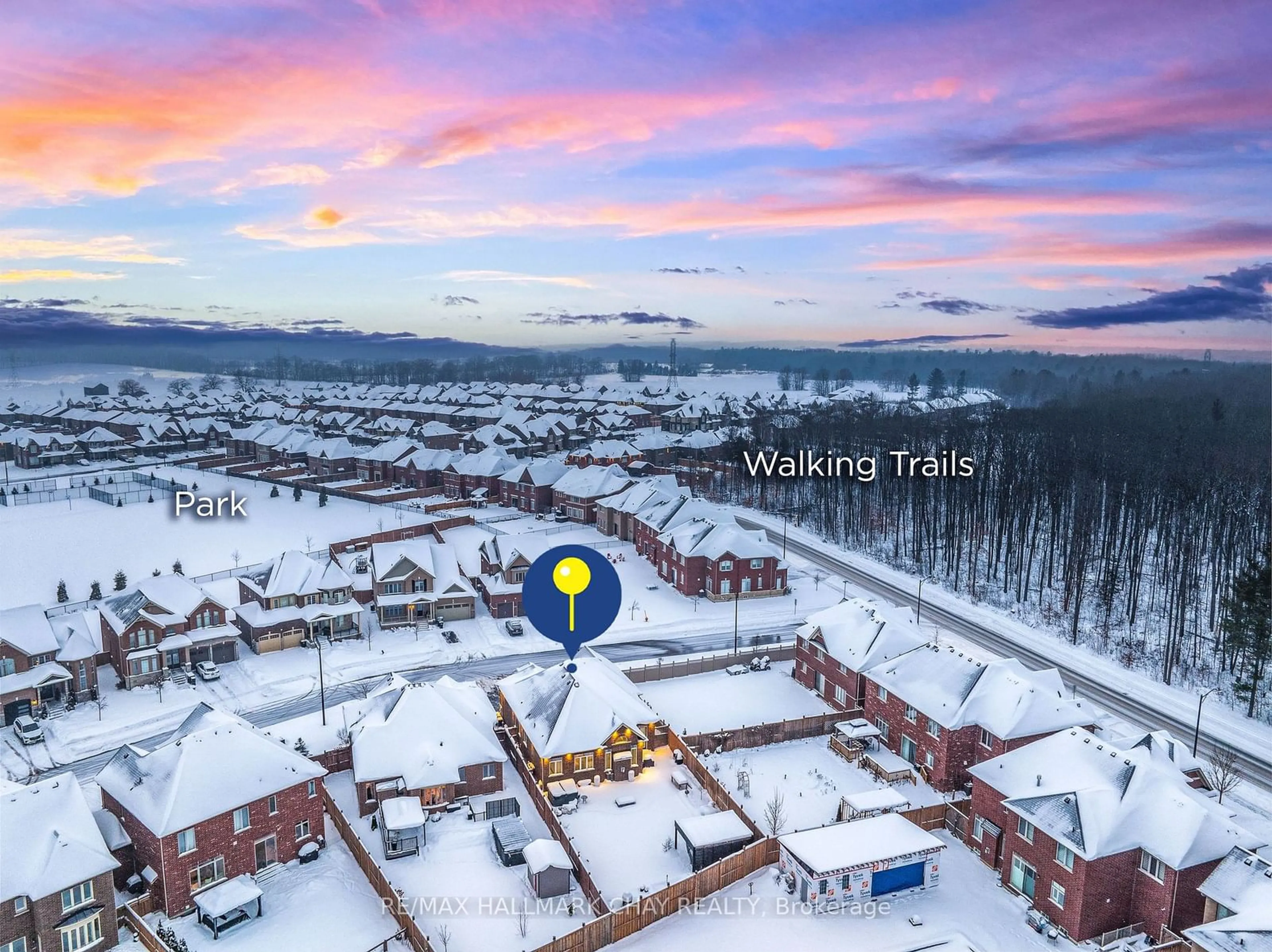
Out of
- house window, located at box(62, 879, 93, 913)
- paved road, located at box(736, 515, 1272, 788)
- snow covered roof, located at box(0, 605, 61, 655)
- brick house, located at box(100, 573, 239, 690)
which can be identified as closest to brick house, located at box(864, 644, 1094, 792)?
paved road, located at box(736, 515, 1272, 788)

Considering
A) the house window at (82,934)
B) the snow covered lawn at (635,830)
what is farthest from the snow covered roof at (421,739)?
the house window at (82,934)

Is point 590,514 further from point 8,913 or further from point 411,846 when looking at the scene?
point 8,913

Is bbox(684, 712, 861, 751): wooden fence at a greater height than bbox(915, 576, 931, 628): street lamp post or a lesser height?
lesser

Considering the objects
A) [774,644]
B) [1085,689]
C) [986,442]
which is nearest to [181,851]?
[774,644]

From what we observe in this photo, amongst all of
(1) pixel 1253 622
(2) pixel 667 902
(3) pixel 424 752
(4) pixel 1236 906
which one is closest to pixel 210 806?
(3) pixel 424 752

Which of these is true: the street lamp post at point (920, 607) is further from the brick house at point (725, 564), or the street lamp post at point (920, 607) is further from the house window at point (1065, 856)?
the house window at point (1065, 856)

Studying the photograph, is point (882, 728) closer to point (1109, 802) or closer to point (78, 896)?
point (1109, 802)

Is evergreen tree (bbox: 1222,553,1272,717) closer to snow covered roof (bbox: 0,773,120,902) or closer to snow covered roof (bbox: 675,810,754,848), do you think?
snow covered roof (bbox: 675,810,754,848)
